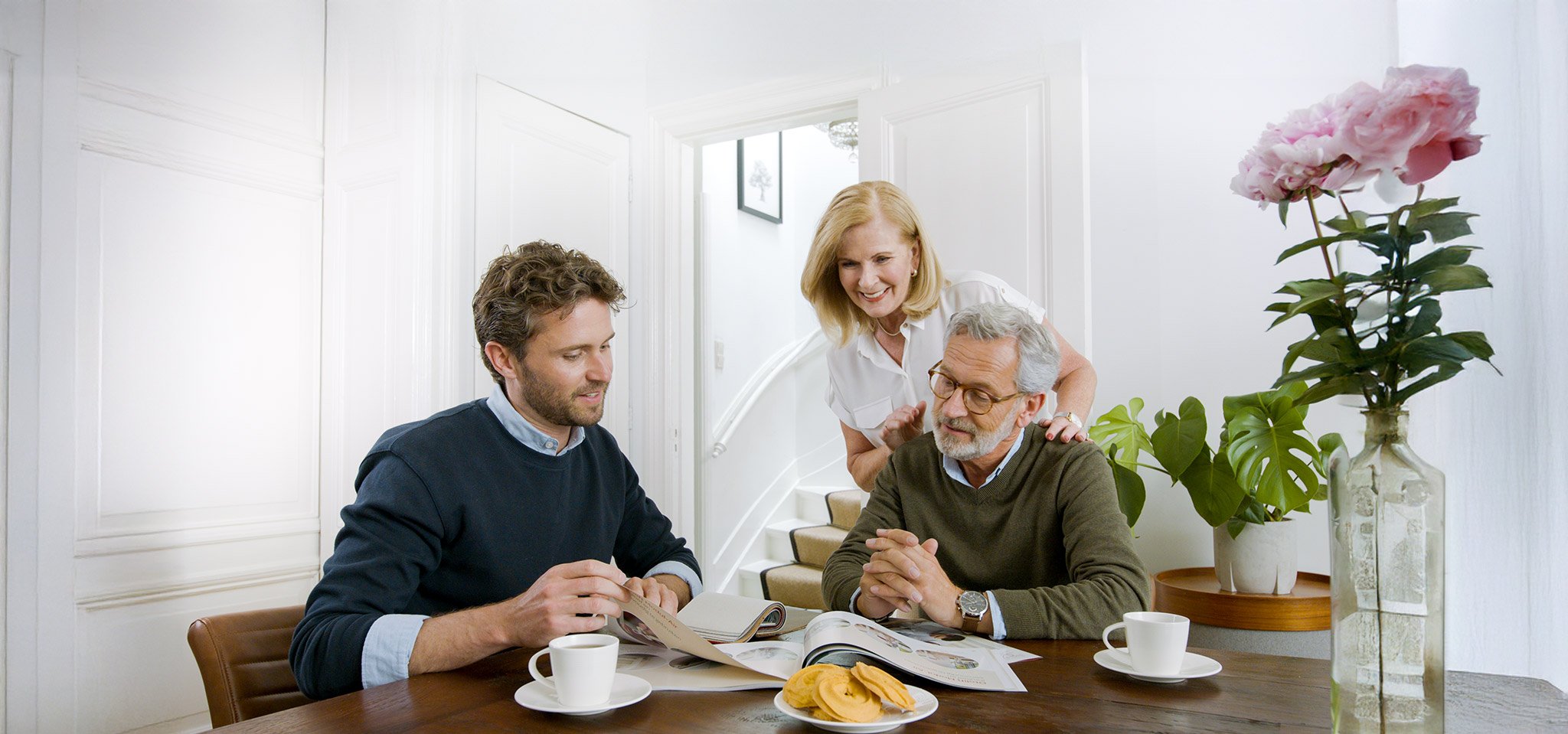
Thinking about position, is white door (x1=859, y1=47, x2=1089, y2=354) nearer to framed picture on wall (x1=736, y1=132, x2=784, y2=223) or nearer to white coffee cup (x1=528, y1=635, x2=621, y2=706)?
framed picture on wall (x1=736, y1=132, x2=784, y2=223)

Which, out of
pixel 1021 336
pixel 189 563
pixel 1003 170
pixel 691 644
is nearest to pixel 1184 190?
pixel 1003 170

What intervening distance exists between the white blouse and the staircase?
1.62 meters

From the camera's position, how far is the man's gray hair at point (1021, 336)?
171cm

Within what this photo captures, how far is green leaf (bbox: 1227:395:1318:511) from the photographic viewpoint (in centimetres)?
218

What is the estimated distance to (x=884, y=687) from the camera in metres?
0.94

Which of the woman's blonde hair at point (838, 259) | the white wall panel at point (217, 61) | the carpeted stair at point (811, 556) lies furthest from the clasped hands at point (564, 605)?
the carpeted stair at point (811, 556)

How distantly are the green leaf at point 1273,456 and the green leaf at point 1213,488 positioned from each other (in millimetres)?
43

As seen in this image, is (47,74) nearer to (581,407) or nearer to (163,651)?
(163,651)

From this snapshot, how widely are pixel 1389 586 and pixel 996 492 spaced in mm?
878

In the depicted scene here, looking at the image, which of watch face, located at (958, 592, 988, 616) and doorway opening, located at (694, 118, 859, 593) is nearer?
watch face, located at (958, 592, 988, 616)

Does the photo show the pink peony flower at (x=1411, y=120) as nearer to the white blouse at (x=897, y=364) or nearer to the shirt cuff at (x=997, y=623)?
the shirt cuff at (x=997, y=623)

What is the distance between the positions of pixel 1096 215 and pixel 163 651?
119 inches

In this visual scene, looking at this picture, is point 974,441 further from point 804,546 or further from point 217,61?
point 804,546

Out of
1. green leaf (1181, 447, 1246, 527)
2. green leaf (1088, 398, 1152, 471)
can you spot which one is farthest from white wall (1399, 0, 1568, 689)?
green leaf (1088, 398, 1152, 471)
